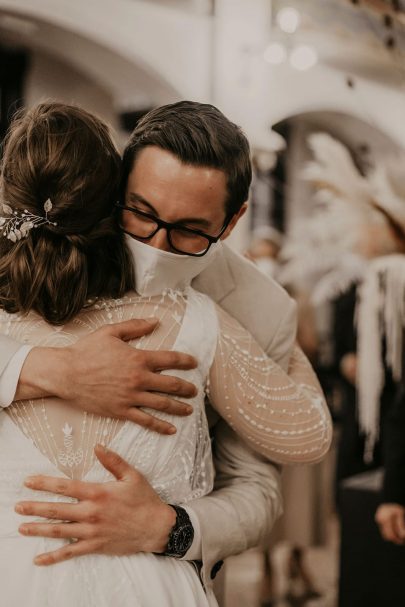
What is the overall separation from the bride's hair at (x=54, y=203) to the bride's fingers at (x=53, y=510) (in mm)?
312

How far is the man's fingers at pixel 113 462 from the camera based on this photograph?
54.3 inches

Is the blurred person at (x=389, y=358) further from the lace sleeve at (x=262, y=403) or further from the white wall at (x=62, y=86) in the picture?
the white wall at (x=62, y=86)

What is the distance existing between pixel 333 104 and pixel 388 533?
5903 millimetres

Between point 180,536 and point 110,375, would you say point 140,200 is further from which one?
point 180,536

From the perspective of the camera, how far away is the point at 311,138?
3.03 meters

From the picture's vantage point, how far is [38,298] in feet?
4.57

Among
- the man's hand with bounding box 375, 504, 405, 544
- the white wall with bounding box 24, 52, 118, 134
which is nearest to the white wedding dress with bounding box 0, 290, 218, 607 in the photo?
the man's hand with bounding box 375, 504, 405, 544

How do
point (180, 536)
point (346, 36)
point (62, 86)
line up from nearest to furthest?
1. point (180, 536)
2. point (346, 36)
3. point (62, 86)

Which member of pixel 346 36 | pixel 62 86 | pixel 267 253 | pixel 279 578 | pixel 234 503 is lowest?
pixel 279 578

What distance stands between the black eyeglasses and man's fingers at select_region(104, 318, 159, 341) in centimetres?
14

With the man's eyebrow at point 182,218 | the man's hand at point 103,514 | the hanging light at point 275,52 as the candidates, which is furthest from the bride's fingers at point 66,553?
the hanging light at point 275,52

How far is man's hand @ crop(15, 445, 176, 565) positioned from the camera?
54.1 inches

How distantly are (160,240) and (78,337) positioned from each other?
0.23m

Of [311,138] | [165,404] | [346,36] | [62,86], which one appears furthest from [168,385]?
[62,86]
